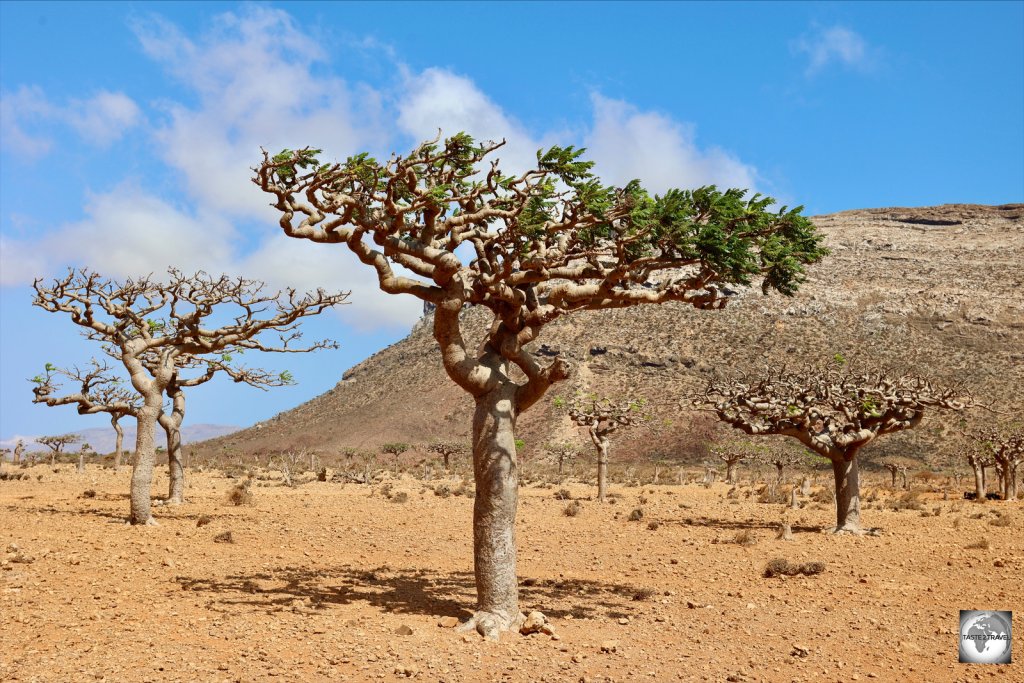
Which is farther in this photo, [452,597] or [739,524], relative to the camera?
[739,524]

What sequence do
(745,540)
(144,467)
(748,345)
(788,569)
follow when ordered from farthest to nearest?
(748,345) → (745,540) → (144,467) → (788,569)

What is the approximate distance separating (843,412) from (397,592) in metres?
13.4

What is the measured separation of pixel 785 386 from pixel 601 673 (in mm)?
15832

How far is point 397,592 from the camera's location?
10969 millimetres

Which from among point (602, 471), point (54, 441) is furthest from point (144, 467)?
point (54, 441)

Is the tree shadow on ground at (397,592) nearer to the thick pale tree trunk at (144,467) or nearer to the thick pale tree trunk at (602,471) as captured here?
the thick pale tree trunk at (144,467)

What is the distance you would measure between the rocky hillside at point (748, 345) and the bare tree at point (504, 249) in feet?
188

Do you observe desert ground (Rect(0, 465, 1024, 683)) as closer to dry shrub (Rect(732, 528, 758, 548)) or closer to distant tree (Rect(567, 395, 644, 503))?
dry shrub (Rect(732, 528, 758, 548))

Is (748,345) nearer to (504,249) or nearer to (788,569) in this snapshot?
(788,569)

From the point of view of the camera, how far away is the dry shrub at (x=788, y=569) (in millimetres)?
13828

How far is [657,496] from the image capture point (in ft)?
109

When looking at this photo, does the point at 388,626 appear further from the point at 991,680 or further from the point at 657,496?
the point at 657,496

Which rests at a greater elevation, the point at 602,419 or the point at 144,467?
the point at 602,419

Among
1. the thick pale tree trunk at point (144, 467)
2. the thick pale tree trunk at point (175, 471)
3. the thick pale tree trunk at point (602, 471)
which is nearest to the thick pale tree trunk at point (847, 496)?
the thick pale tree trunk at point (602, 471)
